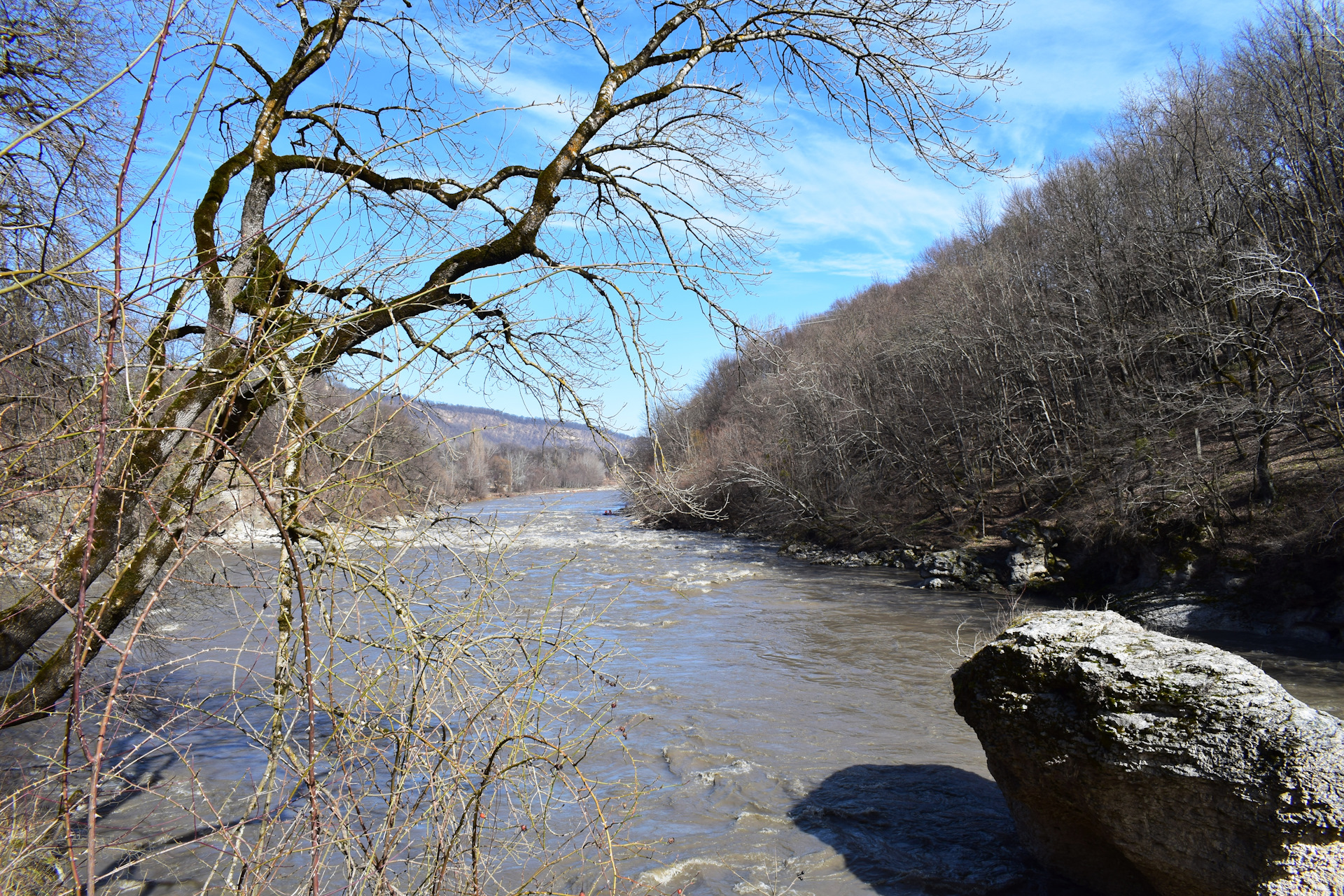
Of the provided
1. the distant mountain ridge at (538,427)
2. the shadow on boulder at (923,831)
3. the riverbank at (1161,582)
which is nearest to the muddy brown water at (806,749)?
the shadow on boulder at (923,831)

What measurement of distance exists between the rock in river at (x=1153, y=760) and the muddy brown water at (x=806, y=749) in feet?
2.68

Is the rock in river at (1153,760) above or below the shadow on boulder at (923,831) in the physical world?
above

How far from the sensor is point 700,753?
826 cm

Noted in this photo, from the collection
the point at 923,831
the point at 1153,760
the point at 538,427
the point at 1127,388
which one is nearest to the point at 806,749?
the point at 923,831

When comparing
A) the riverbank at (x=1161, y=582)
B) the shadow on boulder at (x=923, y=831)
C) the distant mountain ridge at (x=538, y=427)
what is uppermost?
the distant mountain ridge at (x=538, y=427)

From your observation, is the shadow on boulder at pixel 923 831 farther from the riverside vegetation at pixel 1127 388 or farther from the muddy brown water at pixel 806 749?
the riverside vegetation at pixel 1127 388

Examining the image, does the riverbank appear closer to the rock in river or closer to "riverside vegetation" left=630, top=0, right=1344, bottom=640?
"riverside vegetation" left=630, top=0, right=1344, bottom=640

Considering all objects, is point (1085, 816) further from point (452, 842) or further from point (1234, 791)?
point (452, 842)

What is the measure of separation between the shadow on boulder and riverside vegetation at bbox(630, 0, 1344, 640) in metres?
2.96

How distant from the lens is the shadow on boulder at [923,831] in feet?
18.7

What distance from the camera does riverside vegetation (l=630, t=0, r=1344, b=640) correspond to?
14.8m

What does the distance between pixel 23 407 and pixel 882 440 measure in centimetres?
2705

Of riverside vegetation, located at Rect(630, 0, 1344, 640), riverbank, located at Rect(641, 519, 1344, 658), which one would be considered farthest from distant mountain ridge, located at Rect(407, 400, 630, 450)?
riverbank, located at Rect(641, 519, 1344, 658)

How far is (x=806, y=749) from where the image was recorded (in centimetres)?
837
